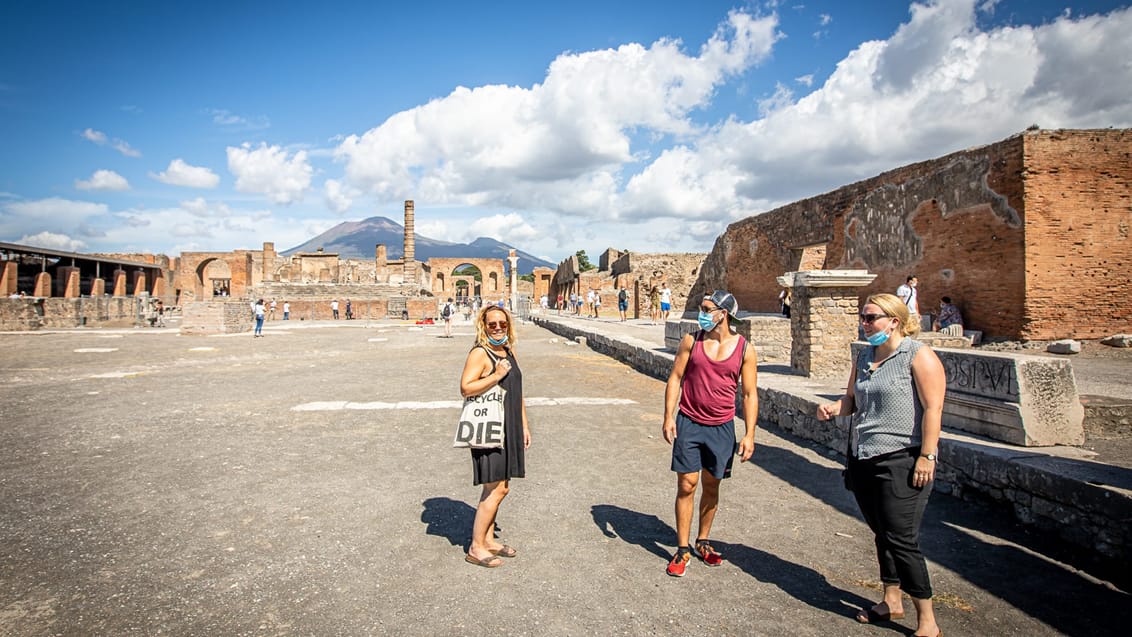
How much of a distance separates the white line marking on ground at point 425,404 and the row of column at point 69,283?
30.6 metres

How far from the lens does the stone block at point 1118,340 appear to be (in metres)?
10.4

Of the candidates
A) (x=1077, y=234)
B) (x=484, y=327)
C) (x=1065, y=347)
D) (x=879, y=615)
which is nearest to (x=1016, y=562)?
(x=879, y=615)

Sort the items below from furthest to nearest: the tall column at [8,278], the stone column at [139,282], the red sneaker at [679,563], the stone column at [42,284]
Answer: the stone column at [139,282], the stone column at [42,284], the tall column at [8,278], the red sneaker at [679,563]

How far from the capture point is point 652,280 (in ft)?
116

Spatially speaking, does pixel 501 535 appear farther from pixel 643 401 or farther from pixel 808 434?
pixel 643 401

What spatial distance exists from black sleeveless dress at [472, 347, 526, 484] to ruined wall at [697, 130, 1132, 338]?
1170 centimetres

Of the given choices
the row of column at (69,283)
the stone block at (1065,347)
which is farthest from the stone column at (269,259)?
the stone block at (1065,347)

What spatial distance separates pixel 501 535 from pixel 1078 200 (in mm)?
12729


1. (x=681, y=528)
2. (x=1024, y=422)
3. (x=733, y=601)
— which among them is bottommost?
(x=733, y=601)

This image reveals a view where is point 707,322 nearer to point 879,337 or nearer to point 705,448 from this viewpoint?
point 705,448

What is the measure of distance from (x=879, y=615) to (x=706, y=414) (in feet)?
3.77

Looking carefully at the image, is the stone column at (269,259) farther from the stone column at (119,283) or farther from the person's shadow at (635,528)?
the person's shadow at (635,528)

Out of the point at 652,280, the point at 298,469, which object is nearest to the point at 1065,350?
the point at 298,469

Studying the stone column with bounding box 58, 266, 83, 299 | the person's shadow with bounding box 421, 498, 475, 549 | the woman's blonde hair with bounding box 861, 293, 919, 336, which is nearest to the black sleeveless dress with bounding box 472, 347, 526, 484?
the person's shadow with bounding box 421, 498, 475, 549
